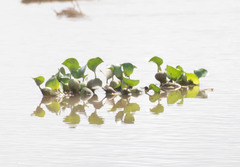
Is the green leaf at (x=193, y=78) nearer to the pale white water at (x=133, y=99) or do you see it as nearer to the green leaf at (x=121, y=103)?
the pale white water at (x=133, y=99)

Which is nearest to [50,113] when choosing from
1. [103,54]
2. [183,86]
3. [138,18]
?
[183,86]

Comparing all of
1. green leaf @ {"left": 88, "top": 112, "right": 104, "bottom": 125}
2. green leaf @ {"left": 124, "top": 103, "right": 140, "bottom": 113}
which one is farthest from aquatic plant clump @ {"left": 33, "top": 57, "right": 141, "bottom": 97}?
green leaf @ {"left": 88, "top": 112, "right": 104, "bottom": 125}

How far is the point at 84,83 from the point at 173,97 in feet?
4.73

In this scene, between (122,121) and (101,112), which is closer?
(122,121)

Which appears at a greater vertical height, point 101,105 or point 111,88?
point 111,88

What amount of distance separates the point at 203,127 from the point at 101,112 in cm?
181

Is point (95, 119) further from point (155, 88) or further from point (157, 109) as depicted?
point (155, 88)

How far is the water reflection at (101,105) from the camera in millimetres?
9273

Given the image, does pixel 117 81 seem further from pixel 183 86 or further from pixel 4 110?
pixel 4 110

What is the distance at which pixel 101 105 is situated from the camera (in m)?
10.4

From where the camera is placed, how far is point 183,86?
11.9 meters

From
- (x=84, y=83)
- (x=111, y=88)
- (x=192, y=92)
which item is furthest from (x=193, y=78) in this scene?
(x=84, y=83)

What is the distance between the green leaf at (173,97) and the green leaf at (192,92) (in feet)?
0.45

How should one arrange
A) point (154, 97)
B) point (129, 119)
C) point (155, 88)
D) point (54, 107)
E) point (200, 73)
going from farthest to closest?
point (200, 73)
point (155, 88)
point (154, 97)
point (54, 107)
point (129, 119)
